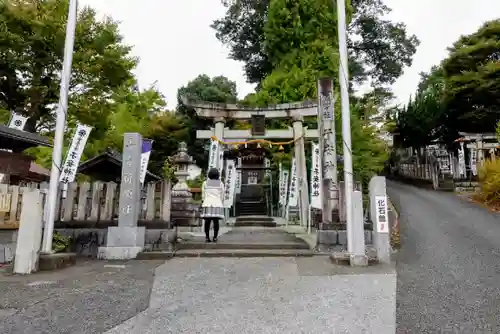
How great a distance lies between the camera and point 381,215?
21.1 feet

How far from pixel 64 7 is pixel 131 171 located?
12.4 metres

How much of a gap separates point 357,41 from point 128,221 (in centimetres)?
2374

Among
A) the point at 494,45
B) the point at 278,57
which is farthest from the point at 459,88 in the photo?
the point at 278,57

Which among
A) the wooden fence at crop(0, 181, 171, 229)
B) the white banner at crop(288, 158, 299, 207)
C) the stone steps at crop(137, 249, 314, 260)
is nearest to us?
the stone steps at crop(137, 249, 314, 260)

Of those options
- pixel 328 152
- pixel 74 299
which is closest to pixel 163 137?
pixel 328 152

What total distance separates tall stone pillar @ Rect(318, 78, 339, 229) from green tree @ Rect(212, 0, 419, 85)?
1743cm

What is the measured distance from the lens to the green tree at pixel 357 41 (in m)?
25.8

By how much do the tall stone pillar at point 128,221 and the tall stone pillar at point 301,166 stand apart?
260 inches

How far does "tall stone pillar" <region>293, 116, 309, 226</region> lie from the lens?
1274 centimetres

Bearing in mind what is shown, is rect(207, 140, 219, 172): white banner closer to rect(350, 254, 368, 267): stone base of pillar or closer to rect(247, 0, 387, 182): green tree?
rect(247, 0, 387, 182): green tree

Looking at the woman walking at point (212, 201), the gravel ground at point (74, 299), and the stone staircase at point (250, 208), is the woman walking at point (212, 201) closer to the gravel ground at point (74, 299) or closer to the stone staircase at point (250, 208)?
the gravel ground at point (74, 299)

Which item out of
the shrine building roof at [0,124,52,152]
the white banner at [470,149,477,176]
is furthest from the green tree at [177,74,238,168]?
the white banner at [470,149,477,176]

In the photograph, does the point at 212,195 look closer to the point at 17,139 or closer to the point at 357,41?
the point at 17,139

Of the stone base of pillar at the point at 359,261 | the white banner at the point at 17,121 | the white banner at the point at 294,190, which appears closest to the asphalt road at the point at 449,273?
the stone base of pillar at the point at 359,261
